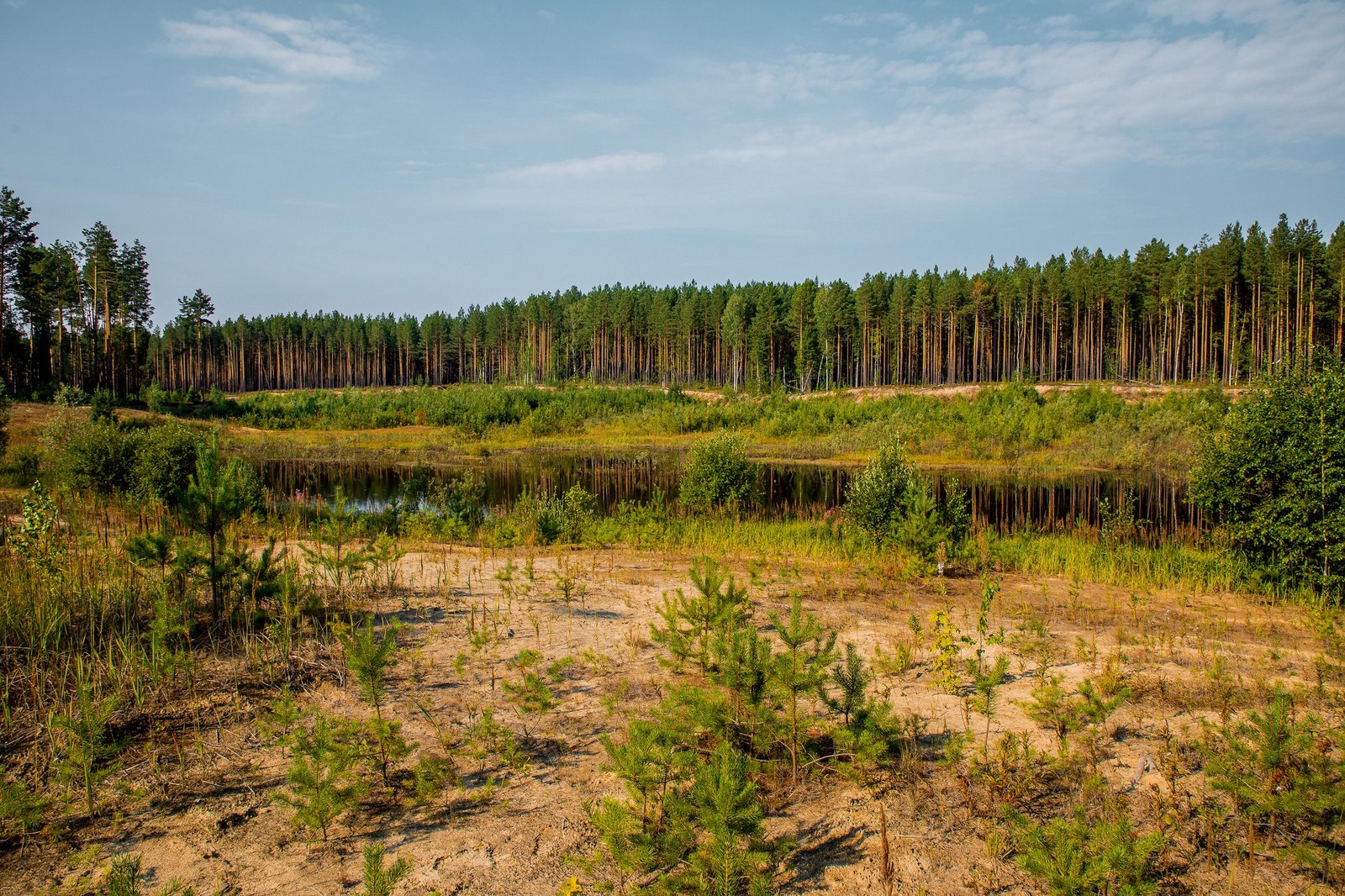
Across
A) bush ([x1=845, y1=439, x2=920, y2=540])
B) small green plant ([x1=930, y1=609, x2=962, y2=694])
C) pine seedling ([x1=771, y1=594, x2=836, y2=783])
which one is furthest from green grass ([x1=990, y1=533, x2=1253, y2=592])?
pine seedling ([x1=771, y1=594, x2=836, y2=783])

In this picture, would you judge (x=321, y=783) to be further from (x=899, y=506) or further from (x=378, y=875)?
(x=899, y=506)

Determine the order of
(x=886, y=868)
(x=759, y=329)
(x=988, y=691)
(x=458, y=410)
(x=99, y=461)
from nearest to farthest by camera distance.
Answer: (x=886, y=868)
(x=988, y=691)
(x=99, y=461)
(x=458, y=410)
(x=759, y=329)

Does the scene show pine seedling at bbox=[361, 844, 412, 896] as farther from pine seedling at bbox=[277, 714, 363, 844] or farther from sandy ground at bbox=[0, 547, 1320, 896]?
pine seedling at bbox=[277, 714, 363, 844]

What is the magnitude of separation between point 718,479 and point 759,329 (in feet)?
217

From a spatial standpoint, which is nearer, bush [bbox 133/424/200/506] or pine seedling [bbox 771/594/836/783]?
pine seedling [bbox 771/594/836/783]

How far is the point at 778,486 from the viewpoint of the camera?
1206 inches

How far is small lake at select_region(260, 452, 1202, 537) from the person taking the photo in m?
22.1

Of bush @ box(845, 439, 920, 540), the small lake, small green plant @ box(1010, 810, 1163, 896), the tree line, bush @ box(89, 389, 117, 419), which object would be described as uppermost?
the tree line

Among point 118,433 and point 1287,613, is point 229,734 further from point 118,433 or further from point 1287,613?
point 118,433

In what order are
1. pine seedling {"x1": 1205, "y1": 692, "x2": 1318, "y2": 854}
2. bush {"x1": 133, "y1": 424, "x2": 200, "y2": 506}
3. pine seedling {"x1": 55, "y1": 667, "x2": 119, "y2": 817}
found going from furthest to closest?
1. bush {"x1": 133, "y1": 424, "x2": 200, "y2": 506}
2. pine seedling {"x1": 55, "y1": 667, "x2": 119, "y2": 817}
3. pine seedling {"x1": 1205, "y1": 692, "x2": 1318, "y2": 854}

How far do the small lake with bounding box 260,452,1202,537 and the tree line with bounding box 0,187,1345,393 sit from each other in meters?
19.3

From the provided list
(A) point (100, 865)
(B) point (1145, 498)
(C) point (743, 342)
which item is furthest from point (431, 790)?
(C) point (743, 342)

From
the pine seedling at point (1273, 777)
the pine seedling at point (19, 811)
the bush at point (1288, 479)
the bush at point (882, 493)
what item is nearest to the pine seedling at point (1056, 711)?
the pine seedling at point (1273, 777)

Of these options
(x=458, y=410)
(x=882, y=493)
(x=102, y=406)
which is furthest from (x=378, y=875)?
(x=458, y=410)
